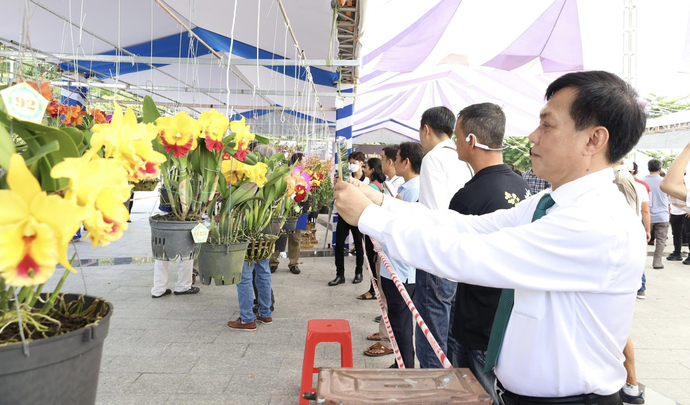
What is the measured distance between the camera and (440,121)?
2.71m

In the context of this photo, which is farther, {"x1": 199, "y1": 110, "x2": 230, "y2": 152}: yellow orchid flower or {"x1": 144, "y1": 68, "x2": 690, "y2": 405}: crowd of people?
{"x1": 199, "y1": 110, "x2": 230, "y2": 152}: yellow orchid flower

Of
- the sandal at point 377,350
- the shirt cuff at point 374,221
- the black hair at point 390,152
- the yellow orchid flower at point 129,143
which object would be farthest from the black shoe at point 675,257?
the yellow orchid flower at point 129,143

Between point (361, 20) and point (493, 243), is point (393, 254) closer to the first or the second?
point (493, 243)

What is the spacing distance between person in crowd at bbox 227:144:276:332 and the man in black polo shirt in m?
2.06

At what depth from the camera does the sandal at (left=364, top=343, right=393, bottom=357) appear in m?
3.26

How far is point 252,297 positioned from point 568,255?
10.2 feet

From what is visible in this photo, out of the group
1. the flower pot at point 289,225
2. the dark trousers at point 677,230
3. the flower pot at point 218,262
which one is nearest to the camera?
the flower pot at point 218,262

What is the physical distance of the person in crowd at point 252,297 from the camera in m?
3.67

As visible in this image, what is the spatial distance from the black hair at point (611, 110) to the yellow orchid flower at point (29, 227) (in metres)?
1.12

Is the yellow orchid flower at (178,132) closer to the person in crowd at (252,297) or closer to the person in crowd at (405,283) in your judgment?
the person in crowd at (405,283)

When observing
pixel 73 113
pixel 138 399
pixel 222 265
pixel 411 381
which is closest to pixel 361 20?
pixel 73 113

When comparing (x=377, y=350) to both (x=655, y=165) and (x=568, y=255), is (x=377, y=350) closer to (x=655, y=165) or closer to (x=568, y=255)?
(x=568, y=255)

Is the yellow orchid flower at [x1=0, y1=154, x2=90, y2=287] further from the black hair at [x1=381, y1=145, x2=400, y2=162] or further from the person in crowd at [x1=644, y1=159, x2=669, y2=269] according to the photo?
the person in crowd at [x1=644, y1=159, x2=669, y2=269]

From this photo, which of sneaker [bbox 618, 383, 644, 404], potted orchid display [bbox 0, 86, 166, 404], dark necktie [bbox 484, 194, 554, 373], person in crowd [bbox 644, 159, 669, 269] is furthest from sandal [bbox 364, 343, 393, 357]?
person in crowd [bbox 644, 159, 669, 269]
